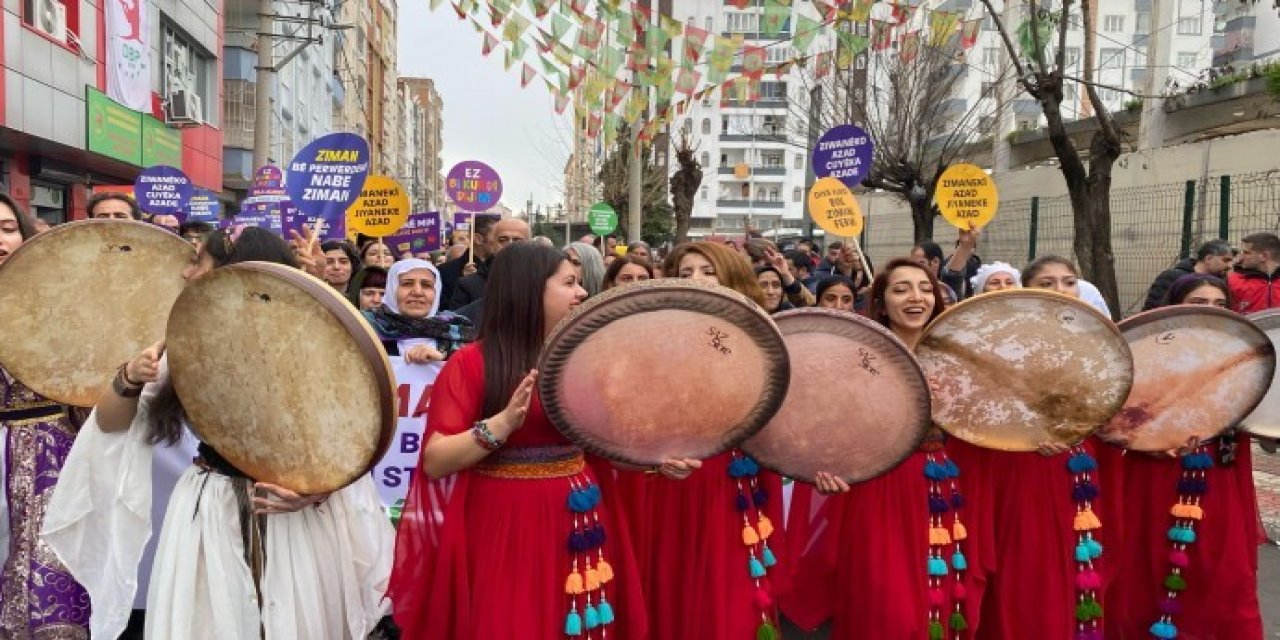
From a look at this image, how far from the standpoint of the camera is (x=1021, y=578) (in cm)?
354

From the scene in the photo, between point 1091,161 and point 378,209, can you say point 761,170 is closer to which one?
point 1091,161

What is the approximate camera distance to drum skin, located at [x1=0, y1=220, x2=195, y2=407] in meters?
3.16

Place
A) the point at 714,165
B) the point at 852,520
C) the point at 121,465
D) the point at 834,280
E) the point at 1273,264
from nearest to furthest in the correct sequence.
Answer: the point at 121,465, the point at 852,520, the point at 834,280, the point at 1273,264, the point at 714,165

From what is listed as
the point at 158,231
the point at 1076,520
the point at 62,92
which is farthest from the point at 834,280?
the point at 62,92

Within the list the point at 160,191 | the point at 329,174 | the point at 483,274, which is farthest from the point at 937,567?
the point at 160,191

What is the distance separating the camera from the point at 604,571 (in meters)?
2.81

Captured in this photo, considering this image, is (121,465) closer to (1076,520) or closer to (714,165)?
(1076,520)

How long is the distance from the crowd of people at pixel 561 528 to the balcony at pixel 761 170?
72.0 metres

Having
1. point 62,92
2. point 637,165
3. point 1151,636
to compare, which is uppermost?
point 62,92

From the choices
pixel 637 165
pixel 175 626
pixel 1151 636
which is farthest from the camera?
pixel 637 165

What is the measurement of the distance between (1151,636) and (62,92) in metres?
15.4

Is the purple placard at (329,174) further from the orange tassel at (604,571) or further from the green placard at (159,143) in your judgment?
the green placard at (159,143)

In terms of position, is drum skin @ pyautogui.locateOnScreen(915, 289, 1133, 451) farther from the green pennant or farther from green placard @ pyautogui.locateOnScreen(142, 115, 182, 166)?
green placard @ pyautogui.locateOnScreen(142, 115, 182, 166)

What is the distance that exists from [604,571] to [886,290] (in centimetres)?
162
